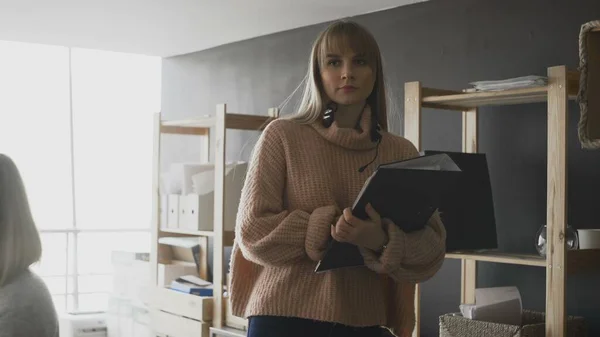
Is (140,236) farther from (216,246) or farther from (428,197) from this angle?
(428,197)

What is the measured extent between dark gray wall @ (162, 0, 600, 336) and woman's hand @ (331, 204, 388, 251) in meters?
1.91

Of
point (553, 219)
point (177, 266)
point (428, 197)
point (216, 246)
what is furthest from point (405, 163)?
point (177, 266)

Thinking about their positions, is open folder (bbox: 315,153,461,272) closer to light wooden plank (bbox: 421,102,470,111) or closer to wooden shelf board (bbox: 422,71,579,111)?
wooden shelf board (bbox: 422,71,579,111)

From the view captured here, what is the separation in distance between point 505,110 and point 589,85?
168cm

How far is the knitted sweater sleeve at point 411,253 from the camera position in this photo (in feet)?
4.73

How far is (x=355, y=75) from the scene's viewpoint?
5.02ft

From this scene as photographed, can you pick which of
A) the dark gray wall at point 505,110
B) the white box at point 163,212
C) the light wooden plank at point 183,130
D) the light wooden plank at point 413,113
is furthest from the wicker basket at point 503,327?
the light wooden plank at point 183,130

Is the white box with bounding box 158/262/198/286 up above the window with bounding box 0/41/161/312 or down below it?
below

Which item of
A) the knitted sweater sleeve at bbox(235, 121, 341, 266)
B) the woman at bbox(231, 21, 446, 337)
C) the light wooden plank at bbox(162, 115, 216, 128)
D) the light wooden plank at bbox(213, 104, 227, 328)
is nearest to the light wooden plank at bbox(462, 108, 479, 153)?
the light wooden plank at bbox(213, 104, 227, 328)

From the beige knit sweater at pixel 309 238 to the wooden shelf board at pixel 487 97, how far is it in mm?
1433

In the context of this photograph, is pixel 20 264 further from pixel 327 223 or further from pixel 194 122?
pixel 194 122

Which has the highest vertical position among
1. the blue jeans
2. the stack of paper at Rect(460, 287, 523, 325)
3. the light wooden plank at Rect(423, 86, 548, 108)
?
the light wooden plank at Rect(423, 86, 548, 108)

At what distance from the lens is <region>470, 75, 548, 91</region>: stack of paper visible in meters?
2.79

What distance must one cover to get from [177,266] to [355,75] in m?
3.22
